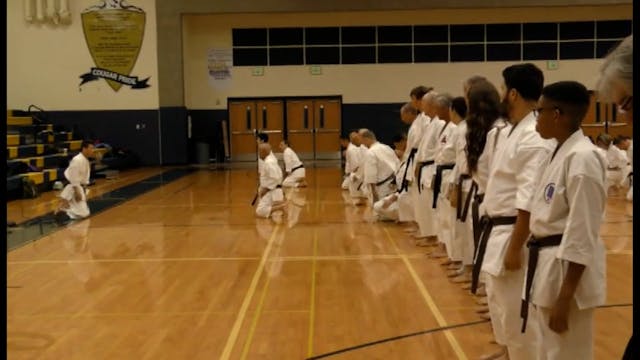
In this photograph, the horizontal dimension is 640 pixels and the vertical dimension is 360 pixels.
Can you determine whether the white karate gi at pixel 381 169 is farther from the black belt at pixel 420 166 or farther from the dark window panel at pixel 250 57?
the dark window panel at pixel 250 57

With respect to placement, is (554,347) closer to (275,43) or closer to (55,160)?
(55,160)

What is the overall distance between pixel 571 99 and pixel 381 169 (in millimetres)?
8305

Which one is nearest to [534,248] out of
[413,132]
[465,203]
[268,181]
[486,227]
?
[486,227]

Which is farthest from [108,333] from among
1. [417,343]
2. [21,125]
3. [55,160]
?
[21,125]

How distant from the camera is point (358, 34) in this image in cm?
2438

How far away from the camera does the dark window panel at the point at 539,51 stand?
24.2 m

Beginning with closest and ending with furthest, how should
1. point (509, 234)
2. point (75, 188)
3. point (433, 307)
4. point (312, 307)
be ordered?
point (509, 234) < point (433, 307) < point (312, 307) < point (75, 188)

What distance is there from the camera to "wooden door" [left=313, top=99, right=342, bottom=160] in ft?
81.0

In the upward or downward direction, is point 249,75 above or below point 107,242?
above

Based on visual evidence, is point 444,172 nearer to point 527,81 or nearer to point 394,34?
point 527,81

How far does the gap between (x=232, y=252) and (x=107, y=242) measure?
1886 mm

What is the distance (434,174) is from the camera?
7562 millimetres

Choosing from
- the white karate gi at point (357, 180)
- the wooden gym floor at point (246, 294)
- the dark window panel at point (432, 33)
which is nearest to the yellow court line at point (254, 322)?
the wooden gym floor at point (246, 294)

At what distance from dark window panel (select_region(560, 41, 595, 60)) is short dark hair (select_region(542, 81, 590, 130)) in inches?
893
